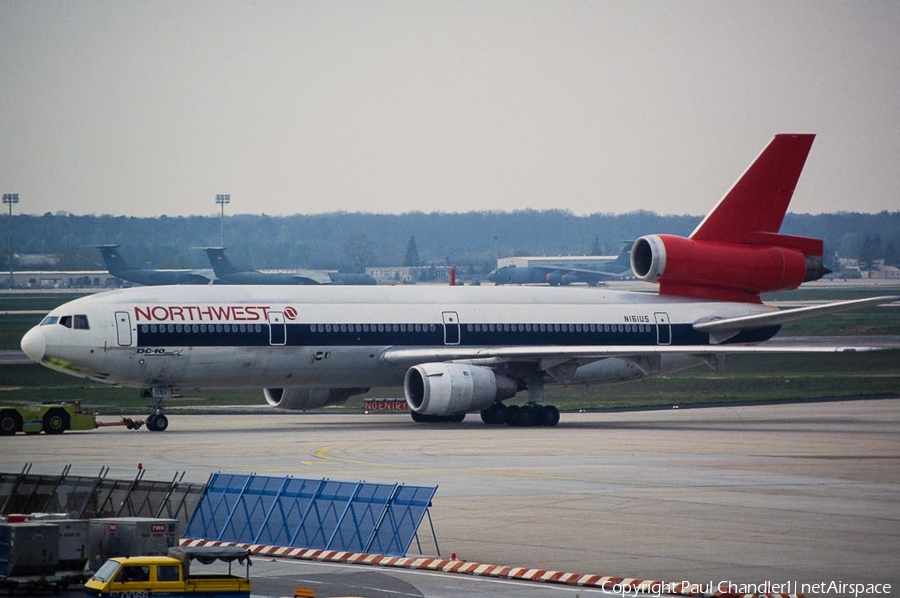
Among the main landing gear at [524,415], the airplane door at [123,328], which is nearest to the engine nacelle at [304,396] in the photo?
the main landing gear at [524,415]

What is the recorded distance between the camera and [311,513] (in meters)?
23.8

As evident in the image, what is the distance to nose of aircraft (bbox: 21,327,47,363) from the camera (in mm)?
44994

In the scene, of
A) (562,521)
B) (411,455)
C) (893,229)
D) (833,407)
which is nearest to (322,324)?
(411,455)

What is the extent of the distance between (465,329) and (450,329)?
56 cm

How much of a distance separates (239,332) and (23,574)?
27.1 metres

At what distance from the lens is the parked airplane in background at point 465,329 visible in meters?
45.5

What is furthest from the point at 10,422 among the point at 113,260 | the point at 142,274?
the point at 113,260

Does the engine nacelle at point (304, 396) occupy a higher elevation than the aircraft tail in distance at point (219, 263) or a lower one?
lower

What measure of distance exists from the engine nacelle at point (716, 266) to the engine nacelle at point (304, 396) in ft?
38.1

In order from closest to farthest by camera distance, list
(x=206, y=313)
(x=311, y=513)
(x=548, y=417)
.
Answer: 1. (x=311, y=513)
2. (x=206, y=313)
3. (x=548, y=417)

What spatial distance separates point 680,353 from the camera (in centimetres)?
4844

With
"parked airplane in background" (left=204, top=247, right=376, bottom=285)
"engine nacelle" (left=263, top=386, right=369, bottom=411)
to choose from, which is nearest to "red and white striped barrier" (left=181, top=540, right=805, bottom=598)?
"engine nacelle" (left=263, top=386, right=369, bottom=411)

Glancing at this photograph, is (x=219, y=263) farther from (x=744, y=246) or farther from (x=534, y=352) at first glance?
(x=534, y=352)

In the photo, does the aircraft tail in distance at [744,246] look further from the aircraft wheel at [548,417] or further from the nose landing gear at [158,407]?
the nose landing gear at [158,407]
